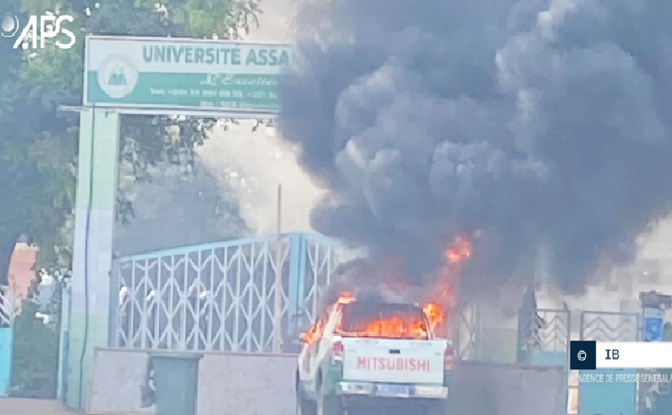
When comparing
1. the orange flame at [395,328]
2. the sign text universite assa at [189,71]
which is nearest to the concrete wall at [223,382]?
the orange flame at [395,328]

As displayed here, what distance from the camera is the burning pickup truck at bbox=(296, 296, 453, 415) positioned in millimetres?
16969

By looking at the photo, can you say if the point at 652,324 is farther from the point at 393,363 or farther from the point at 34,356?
the point at 34,356

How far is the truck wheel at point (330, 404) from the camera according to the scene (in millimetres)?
17344

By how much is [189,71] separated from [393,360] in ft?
20.3

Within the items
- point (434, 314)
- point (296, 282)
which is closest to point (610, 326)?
point (434, 314)

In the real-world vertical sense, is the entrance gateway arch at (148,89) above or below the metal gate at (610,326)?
above

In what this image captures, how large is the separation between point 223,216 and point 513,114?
2135cm

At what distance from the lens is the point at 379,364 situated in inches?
668

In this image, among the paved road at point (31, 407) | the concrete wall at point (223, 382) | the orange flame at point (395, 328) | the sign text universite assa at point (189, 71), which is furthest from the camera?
the sign text universite assa at point (189, 71)

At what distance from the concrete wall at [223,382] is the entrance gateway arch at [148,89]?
114 centimetres

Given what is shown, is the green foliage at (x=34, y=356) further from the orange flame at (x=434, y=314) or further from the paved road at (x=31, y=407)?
the orange flame at (x=434, y=314)

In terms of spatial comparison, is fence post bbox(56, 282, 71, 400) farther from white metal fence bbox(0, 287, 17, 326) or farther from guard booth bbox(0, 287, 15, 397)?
white metal fence bbox(0, 287, 17, 326)

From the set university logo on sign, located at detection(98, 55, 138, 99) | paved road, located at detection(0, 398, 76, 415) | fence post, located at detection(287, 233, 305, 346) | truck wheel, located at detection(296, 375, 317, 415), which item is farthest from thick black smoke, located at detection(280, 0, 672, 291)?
paved road, located at detection(0, 398, 76, 415)

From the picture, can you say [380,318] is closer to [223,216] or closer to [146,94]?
[146,94]
